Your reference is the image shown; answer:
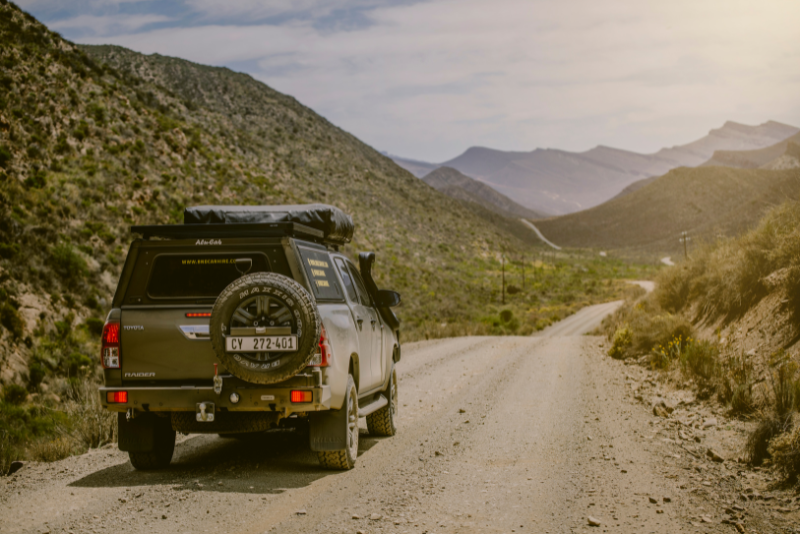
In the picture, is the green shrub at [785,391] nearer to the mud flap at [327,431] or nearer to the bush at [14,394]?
the mud flap at [327,431]

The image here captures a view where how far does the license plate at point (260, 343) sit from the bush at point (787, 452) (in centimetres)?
461

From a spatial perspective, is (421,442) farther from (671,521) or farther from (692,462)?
(671,521)

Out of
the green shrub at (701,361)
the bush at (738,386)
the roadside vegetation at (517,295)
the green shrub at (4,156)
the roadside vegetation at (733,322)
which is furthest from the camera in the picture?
the roadside vegetation at (517,295)

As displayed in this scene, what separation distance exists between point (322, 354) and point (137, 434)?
82.7 inches

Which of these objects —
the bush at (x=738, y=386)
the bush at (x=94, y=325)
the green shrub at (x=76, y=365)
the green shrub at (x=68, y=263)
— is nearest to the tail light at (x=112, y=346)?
the bush at (x=738, y=386)

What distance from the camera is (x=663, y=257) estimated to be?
Result: 130m

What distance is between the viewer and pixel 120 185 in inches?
1125

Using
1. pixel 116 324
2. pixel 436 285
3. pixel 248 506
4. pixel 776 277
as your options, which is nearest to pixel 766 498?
pixel 248 506

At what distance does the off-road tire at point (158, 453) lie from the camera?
662 cm

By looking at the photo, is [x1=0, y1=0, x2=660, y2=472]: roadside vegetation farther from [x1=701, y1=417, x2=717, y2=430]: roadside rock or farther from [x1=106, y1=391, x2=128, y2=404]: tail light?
[x1=701, y1=417, x2=717, y2=430]: roadside rock

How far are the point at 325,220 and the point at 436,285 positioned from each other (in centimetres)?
4511

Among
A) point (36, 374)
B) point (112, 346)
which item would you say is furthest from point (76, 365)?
point (112, 346)

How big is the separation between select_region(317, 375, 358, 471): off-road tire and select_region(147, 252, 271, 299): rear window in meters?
1.52

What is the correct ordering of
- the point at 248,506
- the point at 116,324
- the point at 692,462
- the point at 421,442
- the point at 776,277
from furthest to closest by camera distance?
the point at 776,277 → the point at 421,442 → the point at 692,462 → the point at 116,324 → the point at 248,506
